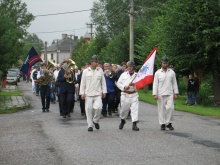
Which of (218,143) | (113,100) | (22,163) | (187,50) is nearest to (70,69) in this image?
(113,100)

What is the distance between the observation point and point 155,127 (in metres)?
15.1

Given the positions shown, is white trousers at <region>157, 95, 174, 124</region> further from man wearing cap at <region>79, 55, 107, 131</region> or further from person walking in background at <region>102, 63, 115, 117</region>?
person walking in background at <region>102, 63, 115, 117</region>

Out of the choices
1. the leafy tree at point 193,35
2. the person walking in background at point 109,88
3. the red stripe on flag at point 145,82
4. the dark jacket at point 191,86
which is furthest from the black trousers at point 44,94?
the leafy tree at point 193,35

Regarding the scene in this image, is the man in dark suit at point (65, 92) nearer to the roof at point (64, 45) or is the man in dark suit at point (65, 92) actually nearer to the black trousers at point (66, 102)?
the black trousers at point (66, 102)

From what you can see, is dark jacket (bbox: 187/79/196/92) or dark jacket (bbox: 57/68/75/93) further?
dark jacket (bbox: 187/79/196/92)

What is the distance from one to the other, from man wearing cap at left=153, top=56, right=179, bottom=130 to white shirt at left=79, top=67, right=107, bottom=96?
4.87 ft

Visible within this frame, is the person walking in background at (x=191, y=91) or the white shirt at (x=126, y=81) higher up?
the white shirt at (x=126, y=81)

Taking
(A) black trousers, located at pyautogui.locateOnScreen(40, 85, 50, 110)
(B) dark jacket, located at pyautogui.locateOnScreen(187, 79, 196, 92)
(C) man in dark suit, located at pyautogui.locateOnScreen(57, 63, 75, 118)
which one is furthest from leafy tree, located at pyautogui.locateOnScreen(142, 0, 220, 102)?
(C) man in dark suit, located at pyautogui.locateOnScreen(57, 63, 75, 118)

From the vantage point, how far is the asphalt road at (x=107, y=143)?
959 cm

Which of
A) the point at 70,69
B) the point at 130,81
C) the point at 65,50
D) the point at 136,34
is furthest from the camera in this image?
the point at 65,50

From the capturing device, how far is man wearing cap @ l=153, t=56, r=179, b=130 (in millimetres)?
14367

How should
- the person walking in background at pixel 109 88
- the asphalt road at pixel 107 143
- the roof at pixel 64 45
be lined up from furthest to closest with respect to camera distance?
the roof at pixel 64 45, the person walking in background at pixel 109 88, the asphalt road at pixel 107 143

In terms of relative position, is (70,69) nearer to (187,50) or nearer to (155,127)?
(155,127)

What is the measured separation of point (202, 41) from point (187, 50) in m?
1.87
